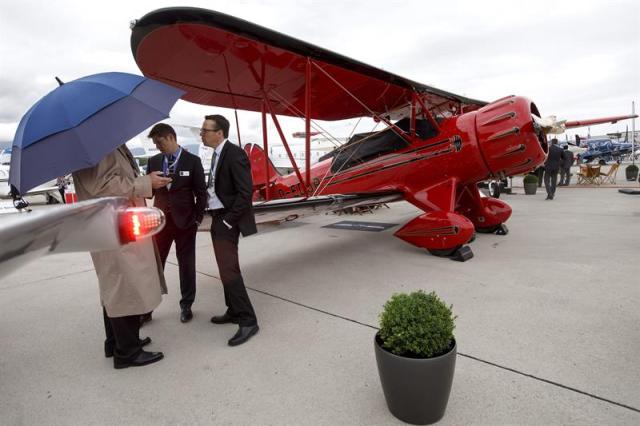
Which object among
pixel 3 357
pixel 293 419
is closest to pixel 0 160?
pixel 3 357

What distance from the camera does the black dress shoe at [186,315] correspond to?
3119 mm

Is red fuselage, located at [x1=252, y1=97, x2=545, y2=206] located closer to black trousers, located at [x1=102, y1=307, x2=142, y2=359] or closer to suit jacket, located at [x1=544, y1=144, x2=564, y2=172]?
black trousers, located at [x1=102, y1=307, x2=142, y2=359]

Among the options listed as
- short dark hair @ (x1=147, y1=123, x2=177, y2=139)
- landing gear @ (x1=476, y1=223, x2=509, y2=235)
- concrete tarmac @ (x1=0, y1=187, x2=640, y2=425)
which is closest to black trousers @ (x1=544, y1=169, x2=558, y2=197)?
landing gear @ (x1=476, y1=223, x2=509, y2=235)

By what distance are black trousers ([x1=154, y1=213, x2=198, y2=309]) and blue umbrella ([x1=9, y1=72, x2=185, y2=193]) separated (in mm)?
1199

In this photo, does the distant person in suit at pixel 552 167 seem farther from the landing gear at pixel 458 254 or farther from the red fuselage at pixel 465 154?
the landing gear at pixel 458 254

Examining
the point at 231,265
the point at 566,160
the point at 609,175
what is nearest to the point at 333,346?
the point at 231,265

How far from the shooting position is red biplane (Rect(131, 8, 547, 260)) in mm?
3701

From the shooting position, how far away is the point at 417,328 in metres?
1.64

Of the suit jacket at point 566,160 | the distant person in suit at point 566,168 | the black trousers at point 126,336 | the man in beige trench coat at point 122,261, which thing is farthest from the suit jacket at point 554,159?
the black trousers at point 126,336

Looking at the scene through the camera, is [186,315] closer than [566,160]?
Yes

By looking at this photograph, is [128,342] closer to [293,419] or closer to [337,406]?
[293,419]

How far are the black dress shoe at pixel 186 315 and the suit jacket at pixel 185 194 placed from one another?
76 cm

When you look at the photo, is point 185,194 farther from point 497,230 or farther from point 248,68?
point 497,230

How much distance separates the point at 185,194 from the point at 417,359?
2.26 m
